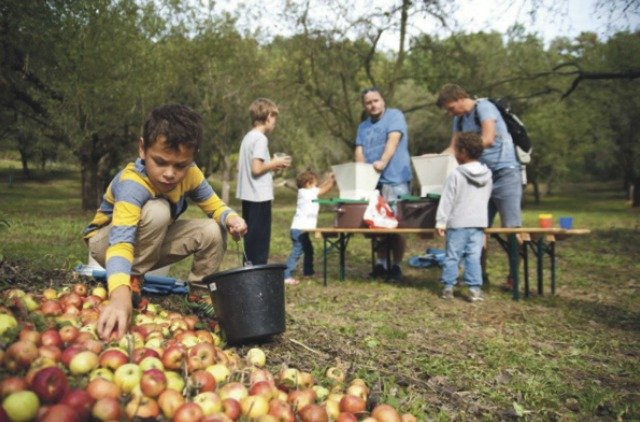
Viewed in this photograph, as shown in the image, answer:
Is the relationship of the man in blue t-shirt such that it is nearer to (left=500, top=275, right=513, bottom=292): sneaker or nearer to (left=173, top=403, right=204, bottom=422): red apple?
(left=500, top=275, right=513, bottom=292): sneaker

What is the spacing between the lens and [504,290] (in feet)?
Answer: 21.6

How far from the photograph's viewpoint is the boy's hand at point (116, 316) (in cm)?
261

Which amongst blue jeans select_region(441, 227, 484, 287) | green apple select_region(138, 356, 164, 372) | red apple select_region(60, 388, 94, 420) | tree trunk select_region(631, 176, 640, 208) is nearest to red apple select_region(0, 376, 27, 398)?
red apple select_region(60, 388, 94, 420)

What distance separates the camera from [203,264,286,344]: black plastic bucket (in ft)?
9.95

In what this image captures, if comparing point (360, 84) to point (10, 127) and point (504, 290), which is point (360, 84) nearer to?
point (10, 127)

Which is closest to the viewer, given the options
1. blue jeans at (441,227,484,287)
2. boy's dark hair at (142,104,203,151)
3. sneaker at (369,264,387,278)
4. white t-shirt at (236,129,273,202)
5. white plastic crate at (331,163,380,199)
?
boy's dark hair at (142,104,203,151)

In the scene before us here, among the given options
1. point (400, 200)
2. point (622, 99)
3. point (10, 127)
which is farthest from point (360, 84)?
point (400, 200)

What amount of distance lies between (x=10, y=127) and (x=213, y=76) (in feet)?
29.6

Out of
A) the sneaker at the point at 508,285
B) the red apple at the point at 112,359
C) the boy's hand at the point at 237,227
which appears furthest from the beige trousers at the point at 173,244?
the sneaker at the point at 508,285

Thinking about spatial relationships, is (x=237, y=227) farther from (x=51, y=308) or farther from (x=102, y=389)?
(x=102, y=389)

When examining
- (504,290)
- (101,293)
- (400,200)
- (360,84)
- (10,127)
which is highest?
(360,84)

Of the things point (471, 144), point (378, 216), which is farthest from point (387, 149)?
point (471, 144)

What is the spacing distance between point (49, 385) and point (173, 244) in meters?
1.93

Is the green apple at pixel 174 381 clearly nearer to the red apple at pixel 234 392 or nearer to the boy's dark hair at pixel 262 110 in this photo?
the red apple at pixel 234 392
